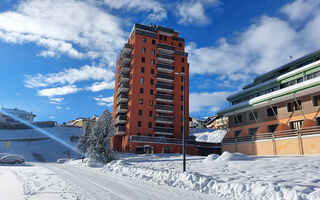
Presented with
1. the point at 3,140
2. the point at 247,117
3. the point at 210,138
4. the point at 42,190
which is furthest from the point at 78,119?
the point at 42,190

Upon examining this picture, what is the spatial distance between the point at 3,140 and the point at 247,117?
77699 mm

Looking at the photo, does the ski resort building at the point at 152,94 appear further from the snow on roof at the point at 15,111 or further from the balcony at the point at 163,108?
the snow on roof at the point at 15,111

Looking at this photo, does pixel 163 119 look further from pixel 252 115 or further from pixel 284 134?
pixel 284 134

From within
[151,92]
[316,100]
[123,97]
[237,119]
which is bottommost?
[237,119]

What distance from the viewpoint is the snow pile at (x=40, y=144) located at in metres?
67.8

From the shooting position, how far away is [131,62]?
2263 inches

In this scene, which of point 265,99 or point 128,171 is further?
point 265,99

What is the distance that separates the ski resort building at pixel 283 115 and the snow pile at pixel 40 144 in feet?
167

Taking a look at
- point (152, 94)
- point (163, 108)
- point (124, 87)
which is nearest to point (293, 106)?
point (163, 108)

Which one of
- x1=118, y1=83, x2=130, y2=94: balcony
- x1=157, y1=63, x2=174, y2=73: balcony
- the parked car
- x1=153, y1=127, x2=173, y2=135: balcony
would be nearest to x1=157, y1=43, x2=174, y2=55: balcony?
x1=157, y1=63, x2=174, y2=73: balcony

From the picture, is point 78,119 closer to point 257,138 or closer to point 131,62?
point 131,62

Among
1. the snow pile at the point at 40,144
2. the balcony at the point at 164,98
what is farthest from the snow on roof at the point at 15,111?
the balcony at the point at 164,98

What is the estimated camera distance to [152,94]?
54188 millimetres

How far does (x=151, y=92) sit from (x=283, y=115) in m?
29.6
